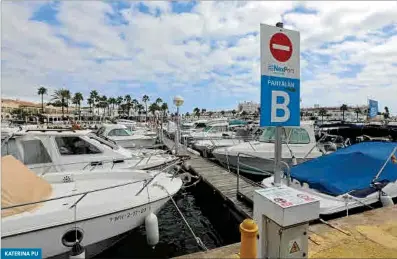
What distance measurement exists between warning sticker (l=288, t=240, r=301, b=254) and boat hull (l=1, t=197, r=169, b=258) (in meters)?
3.10

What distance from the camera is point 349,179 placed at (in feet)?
17.9

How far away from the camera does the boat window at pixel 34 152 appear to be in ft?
24.7

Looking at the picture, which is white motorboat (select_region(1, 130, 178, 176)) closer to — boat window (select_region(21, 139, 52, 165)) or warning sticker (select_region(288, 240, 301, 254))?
boat window (select_region(21, 139, 52, 165))

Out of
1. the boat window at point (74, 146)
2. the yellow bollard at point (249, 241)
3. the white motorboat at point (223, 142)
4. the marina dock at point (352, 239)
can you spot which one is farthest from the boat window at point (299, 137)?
the yellow bollard at point (249, 241)

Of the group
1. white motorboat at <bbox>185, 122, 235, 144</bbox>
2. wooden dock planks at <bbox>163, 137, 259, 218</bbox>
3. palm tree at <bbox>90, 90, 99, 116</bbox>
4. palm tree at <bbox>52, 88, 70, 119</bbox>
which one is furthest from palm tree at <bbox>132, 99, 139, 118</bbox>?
wooden dock planks at <bbox>163, 137, 259, 218</bbox>

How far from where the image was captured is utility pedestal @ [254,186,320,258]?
9.16 feet

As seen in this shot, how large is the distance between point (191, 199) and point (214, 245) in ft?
12.0

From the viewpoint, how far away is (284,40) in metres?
3.24

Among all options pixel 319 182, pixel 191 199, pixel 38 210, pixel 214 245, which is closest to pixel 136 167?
pixel 191 199

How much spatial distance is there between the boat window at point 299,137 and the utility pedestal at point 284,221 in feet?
29.3

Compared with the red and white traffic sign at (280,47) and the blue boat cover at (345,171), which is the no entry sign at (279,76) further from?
the blue boat cover at (345,171)

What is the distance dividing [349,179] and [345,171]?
253mm

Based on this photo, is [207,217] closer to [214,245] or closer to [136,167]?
[214,245]

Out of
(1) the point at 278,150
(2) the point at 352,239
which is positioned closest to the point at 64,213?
(1) the point at 278,150
